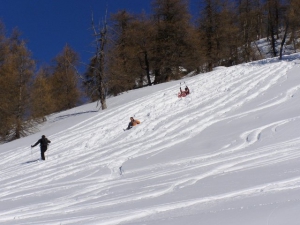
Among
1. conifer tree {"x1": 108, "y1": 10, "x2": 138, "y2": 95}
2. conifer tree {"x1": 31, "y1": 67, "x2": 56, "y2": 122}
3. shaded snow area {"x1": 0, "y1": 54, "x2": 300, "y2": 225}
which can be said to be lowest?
shaded snow area {"x1": 0, "y1": 54, "x2": 300, "y2": 225}

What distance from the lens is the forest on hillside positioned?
Answer: 83.9ft

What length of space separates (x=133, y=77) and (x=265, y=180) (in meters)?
29.9

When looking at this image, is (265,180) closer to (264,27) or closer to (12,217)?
(12,217)

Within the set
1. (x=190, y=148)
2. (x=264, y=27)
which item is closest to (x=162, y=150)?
(x=190, y=148)

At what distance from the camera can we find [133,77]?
36406mm

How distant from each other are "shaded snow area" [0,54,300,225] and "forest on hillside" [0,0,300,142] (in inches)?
210

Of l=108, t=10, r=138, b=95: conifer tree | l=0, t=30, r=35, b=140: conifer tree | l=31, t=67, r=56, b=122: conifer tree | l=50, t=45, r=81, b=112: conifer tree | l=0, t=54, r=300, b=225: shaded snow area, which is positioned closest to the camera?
l=0, t=54, r=300, b=225: shaded snow area

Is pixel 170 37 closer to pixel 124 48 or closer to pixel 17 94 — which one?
pixel 124 48

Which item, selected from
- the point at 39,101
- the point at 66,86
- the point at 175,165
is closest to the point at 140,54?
the point at 66,86

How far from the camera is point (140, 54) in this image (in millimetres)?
38094

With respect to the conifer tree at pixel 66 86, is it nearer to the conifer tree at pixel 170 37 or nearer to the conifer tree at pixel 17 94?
the conifer tree at pixel 170 37

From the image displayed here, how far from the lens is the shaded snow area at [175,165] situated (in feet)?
20.5

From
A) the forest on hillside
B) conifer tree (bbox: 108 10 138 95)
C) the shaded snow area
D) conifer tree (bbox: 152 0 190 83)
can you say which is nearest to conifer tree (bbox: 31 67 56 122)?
the forest on hillside

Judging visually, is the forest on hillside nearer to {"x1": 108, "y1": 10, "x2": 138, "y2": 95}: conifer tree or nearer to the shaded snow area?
{"x1": 108, "y1": 10, "x2": 138, "y2": 95}: conifer tree
